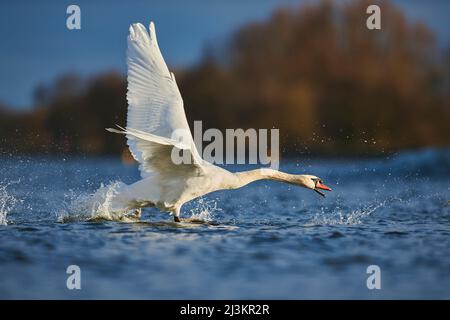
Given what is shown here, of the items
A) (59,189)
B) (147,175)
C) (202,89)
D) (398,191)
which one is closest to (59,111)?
(202,89)

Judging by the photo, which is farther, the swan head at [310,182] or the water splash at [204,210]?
the water splash at [204,210]

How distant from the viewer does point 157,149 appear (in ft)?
44.5

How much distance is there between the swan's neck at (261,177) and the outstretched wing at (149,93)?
4.40 feet

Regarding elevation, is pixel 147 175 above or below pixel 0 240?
above

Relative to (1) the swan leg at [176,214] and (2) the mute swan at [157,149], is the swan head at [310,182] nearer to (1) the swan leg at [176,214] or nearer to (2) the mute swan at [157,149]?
(2) the mute swan at [157,149]

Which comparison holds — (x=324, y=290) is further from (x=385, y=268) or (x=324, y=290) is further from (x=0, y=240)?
(x=0, y=240)

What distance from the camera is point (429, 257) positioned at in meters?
12.2

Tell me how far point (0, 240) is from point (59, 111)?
3383 centimetres

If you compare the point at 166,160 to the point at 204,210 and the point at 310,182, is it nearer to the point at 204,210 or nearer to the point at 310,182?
the point at 310,182

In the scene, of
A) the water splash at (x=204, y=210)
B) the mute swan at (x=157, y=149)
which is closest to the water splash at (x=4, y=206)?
the mute swan at (x=157, y=149)

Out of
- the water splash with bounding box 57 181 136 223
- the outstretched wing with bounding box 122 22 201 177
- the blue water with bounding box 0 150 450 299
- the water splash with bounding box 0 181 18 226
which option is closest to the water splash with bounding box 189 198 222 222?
the blue water with bounding box 0 150 450 299

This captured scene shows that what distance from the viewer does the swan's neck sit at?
1434 cm

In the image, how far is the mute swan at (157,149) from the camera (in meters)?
13.9
